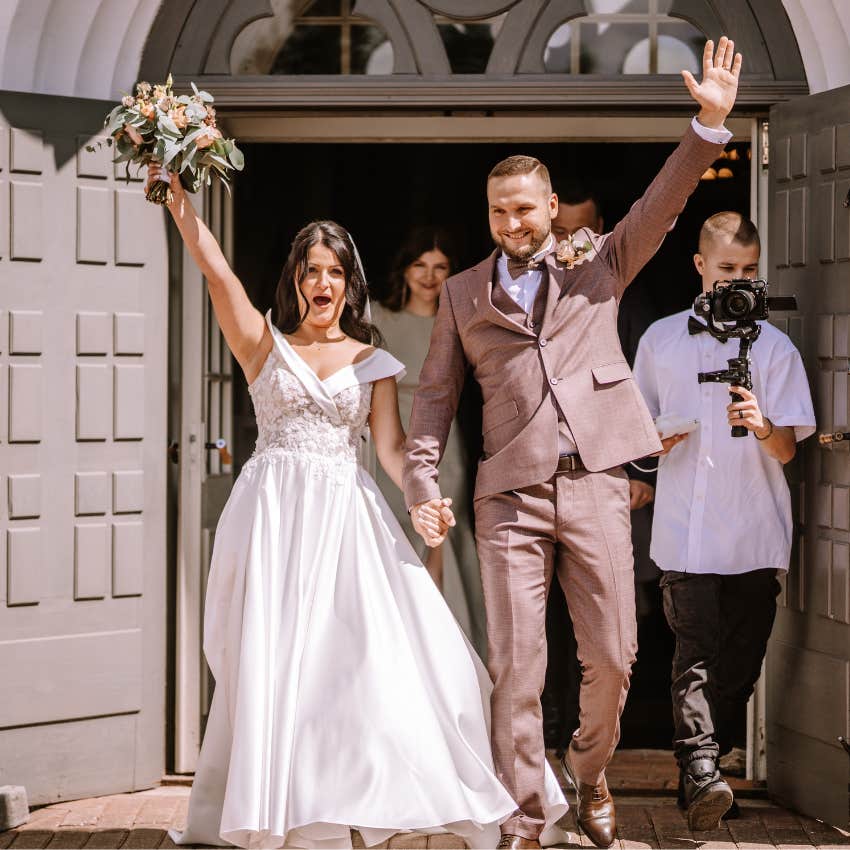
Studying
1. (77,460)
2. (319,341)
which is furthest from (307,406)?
(77,460)

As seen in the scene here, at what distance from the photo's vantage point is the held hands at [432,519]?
4.13m

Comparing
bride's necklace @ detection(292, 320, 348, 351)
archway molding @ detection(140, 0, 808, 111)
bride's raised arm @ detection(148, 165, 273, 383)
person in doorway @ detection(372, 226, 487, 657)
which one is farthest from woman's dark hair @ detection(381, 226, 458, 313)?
Result: bride's raised arm @ detection(148, 165, 273, 383)

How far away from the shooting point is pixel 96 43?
201 inches

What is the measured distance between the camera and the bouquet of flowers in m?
4.15

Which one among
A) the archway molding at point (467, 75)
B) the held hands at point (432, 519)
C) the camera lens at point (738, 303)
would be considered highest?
the archway molding at point (467, 75)

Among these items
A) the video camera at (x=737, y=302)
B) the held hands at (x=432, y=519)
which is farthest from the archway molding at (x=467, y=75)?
the held hands at (x=432, y=519)

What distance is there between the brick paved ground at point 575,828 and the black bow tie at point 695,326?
1820 mm

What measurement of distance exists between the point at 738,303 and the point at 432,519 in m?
1.29

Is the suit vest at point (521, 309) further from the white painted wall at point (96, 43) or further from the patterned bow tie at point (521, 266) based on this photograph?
the white painted wall at point (96, 43)

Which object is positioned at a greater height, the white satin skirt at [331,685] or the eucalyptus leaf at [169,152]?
the eucalyptus leaf at [169,152]

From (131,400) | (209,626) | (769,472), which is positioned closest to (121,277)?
(131,400)

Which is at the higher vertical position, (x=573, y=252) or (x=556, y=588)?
(x=573, y=252)

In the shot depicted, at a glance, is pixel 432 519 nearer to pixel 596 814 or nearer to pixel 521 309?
pixel 521 309

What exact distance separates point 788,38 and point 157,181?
2593mm
